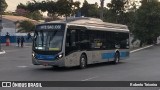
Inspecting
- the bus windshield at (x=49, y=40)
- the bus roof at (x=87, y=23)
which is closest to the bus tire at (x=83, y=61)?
the bus roof at (x=87, y=23)

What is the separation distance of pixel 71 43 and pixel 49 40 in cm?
125

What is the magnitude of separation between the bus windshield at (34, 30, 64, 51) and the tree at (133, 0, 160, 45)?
A: 125 feet

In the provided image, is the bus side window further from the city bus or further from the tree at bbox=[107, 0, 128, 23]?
the tree at bbox=[107, 0, 128, 23]

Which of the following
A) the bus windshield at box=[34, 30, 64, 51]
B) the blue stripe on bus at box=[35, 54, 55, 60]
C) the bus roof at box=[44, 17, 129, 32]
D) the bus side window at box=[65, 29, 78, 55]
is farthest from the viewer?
the bus roof at box=[44, 17, 129, 32]

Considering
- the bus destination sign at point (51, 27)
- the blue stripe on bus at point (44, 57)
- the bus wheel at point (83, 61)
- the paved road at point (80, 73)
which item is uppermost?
the bus destination sign at point (51, 27)

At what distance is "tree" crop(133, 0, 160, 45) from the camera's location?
2372 inches

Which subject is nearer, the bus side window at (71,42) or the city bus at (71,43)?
the city bus at (71,43)

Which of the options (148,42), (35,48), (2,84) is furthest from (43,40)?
(148,42)

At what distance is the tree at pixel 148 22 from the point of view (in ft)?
198

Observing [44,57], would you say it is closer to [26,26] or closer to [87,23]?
[87,23]

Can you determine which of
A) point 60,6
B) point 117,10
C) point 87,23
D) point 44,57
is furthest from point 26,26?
point 44,57

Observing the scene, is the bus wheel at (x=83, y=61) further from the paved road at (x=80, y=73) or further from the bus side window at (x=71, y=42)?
the bus side window at (x=71, y=42)

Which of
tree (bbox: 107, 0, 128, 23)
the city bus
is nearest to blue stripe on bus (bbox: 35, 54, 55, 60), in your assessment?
the city bus

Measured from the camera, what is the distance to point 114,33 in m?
29.1
